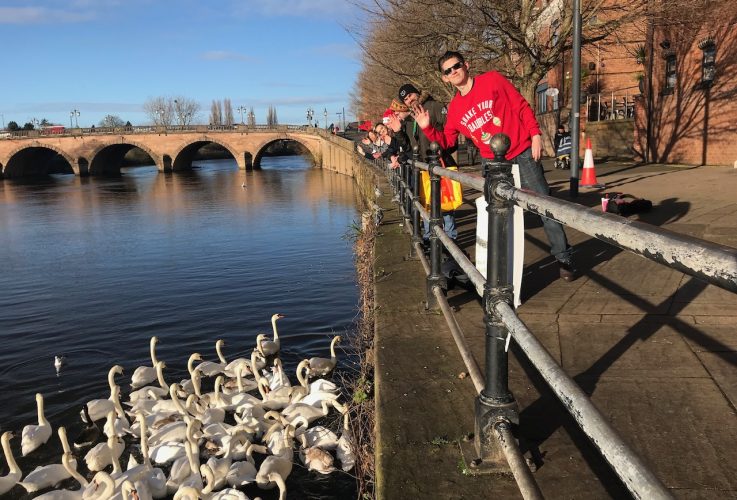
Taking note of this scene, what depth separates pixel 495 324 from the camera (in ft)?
7.19

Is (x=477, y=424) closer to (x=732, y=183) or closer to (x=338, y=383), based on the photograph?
(x=338, y=383)

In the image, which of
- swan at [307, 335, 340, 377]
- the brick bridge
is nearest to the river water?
swan at [307, 335, 340, 377]

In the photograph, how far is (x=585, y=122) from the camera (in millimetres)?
24484

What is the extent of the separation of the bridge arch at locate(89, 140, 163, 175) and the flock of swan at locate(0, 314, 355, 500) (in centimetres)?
6553

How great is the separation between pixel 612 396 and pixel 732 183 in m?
9.89

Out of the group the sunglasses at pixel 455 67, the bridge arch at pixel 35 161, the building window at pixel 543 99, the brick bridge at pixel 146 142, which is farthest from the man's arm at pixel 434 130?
the bridge arch at pixel 35 161

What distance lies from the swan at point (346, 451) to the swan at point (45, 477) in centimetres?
211

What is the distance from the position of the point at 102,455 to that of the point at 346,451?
203 centimetres

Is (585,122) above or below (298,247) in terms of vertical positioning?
above

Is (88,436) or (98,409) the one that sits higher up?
(98,409)

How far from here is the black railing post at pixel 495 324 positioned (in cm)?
212

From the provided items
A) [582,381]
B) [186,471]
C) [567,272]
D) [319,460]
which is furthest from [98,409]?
[582,381]

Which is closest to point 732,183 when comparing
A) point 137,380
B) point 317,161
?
point 137,380

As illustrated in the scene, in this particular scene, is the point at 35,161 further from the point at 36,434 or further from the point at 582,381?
the point at 582,381
